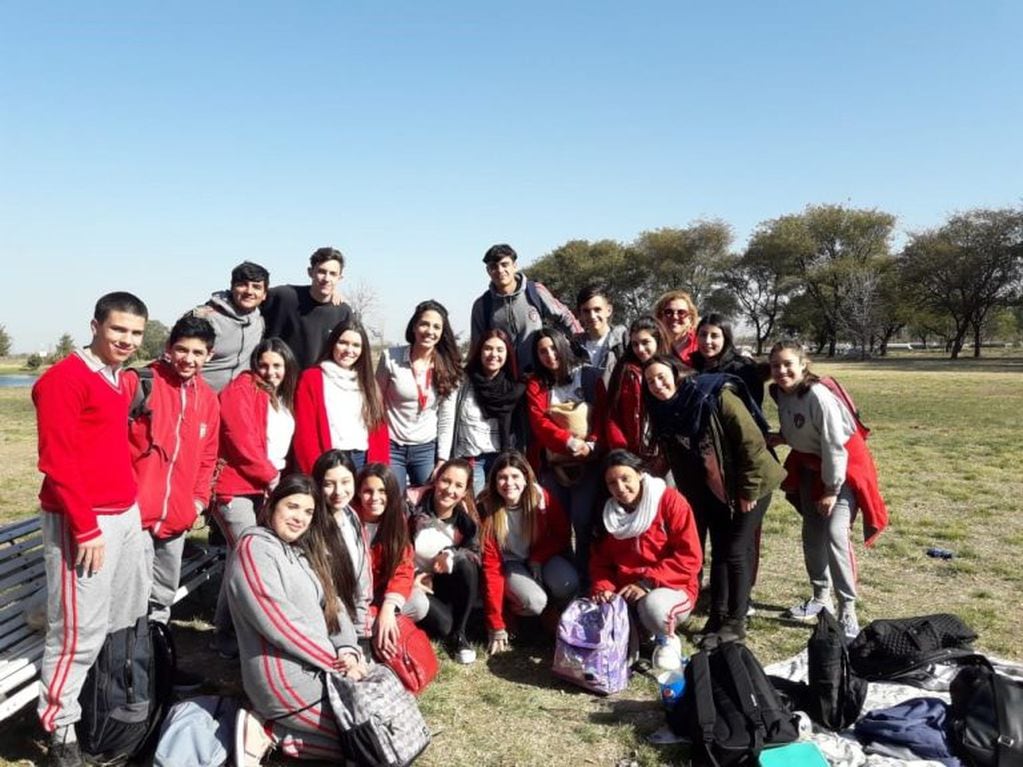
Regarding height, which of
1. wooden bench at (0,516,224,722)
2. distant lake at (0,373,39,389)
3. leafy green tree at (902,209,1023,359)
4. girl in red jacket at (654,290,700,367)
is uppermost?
leafy green tree at (902,209,1023,359)

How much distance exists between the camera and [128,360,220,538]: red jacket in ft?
13.0

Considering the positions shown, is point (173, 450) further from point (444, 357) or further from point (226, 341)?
point (444, 357)

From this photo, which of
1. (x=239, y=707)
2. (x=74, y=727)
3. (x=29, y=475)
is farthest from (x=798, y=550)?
(x=29, y=475)

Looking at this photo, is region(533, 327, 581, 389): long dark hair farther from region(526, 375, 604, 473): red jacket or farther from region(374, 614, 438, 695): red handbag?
region(374, 614, 438, 695): red handbag

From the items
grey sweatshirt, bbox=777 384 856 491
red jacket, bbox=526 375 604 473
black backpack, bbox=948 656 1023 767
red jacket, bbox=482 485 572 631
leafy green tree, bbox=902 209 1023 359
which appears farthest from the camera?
leafy green tree, bbox=902 209 1023 359

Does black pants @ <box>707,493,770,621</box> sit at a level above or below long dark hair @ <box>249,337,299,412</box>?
below

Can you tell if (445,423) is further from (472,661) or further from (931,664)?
(931,664)

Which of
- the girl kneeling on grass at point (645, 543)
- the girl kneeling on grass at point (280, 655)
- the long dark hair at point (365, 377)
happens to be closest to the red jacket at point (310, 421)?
the long dark hair at point (365, 377)

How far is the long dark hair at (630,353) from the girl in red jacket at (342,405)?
5.46 ft

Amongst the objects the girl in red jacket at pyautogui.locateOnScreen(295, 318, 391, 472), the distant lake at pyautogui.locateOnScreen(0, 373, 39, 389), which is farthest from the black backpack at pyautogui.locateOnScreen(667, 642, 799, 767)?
the distant lake at pyautogui.locateOnScreen(0, 373, 39, 389)

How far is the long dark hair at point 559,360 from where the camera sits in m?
5.24

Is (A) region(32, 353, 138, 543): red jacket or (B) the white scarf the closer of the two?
(A) region(32, 353, 138, 543): red jacket

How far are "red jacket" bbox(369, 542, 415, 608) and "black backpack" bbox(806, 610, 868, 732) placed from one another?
2.40 metres

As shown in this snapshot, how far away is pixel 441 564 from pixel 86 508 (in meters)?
2.24
